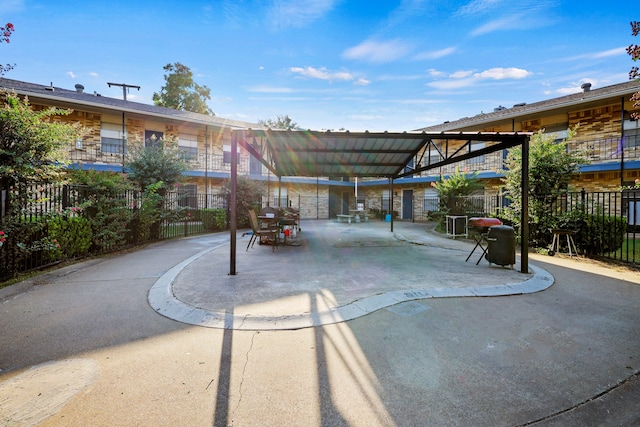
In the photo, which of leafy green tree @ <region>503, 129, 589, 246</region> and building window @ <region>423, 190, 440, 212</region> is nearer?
leafy green tree @ <region>503, 129, 589, 246</region>

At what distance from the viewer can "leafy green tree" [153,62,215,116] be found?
3109cm

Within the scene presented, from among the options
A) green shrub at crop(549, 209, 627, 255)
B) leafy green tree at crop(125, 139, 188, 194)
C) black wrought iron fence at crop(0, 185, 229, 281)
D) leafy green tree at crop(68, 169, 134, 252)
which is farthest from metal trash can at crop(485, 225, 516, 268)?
leafy green tree at crop(125, 139, 188, 194)

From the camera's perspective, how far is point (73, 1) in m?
7.05

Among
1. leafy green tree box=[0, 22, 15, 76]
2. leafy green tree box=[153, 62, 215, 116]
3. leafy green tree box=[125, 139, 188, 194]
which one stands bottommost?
leafy green tree box=[125, 139, 188, 194]

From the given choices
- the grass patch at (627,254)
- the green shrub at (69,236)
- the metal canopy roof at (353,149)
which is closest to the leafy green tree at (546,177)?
the grass patch at (627,254)

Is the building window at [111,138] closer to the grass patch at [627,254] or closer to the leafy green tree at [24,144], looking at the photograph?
the leafy green tree at [24,144]

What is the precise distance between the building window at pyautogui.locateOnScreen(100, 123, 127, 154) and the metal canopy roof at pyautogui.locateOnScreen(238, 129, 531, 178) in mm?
11602

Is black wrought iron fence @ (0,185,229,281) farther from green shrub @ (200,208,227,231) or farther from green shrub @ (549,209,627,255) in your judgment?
green shrub @ (549,209,627,255)

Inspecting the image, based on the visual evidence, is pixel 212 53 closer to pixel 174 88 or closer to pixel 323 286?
pixel 323 286

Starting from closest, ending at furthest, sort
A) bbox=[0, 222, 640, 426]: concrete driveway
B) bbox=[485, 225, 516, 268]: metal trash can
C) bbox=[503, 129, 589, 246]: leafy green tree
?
bbox=[0, 222, 640, 426]: concrete driveway, bbox=[485, 225, 516, 268]: metal trash can, bbox=[503, 129, 589, 246]: leafy green tree

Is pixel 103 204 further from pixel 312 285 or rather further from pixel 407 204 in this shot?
pixel 407 204

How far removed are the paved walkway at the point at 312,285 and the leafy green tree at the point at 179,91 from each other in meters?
29.2

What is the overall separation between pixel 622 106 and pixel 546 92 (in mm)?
4867

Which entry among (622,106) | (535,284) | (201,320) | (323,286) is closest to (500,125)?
(622,106)
